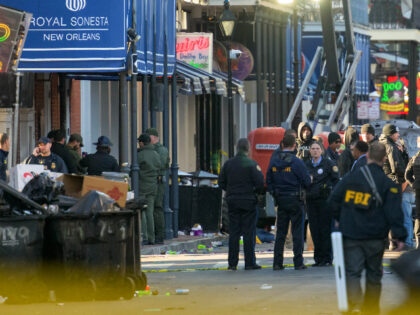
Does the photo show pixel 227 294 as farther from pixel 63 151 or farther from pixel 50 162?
pixel 63 151

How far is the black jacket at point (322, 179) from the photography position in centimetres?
1711

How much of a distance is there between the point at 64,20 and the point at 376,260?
10.8m

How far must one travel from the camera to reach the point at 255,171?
54.5 feet

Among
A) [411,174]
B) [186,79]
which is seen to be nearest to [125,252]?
[411,174]

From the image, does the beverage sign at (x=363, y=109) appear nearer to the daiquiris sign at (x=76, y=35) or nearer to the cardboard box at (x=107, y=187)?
the daiquiris sign at (x=76, y=35)

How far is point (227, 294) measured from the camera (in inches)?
540

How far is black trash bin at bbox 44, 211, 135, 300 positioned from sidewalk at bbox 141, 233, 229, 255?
24.5 feet

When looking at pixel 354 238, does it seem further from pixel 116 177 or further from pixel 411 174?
pixel 411 174

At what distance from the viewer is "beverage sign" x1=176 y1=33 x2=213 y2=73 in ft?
95.5

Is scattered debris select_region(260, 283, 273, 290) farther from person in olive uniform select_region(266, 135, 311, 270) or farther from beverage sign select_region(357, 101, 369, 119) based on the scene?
beverage sign select_region(357, 101, 369, 119)

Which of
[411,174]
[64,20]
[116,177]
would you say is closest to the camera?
[116,177]

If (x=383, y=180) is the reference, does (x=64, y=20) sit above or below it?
above

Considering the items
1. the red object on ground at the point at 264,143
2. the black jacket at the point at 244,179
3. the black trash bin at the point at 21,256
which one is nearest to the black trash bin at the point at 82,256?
the black trash bin at the point at 21,256

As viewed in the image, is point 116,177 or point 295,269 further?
point 295,269
